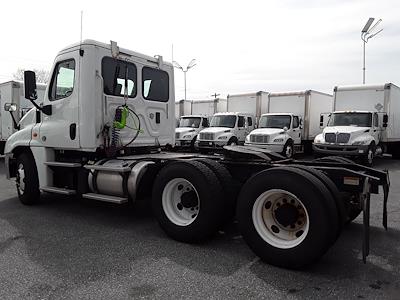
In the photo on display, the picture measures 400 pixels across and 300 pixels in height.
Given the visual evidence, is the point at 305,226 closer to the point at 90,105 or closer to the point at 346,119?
the point at 90,105

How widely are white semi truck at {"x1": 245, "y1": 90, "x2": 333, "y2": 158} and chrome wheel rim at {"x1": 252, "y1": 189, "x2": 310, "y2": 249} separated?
1288 centimetres

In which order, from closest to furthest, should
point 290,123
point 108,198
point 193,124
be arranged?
1. point 108,198
2. point 290,123
3. point 193,124

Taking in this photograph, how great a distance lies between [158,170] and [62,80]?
2426 mm

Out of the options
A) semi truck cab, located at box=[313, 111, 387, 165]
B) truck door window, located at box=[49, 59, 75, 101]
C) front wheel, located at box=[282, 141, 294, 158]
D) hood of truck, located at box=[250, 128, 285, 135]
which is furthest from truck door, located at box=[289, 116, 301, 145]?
truck door window, located at box=[49, 59, 75, 101]

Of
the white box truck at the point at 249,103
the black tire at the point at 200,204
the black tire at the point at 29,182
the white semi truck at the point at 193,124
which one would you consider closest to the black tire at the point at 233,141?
the white semi truck at the point at 193,124

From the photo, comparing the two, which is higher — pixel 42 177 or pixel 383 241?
pixel 42 177

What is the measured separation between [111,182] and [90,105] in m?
1.29

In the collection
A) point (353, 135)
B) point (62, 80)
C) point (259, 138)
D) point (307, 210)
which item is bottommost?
point (307, 210)

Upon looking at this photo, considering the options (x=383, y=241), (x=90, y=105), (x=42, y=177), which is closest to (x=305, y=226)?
(x=383, y=241)

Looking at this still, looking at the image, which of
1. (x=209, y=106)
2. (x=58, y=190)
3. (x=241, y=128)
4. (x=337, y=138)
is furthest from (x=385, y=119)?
(x=58, y=190)

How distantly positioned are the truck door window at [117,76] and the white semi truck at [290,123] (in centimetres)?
1112

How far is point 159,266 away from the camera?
13.6 ft

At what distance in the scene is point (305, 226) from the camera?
411cm

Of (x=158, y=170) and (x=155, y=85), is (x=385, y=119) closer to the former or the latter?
(x=155, y=85)
